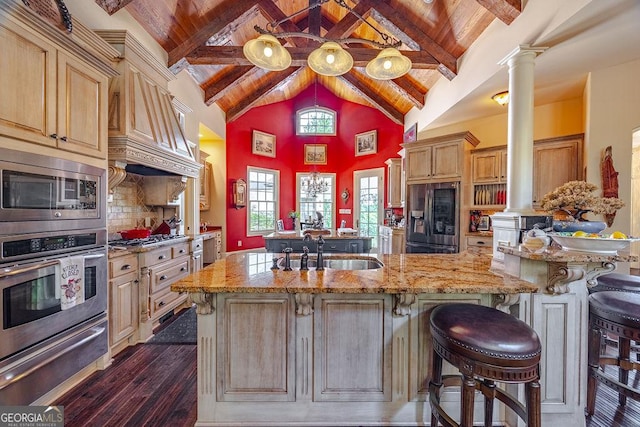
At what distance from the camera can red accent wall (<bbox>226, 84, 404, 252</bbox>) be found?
22.4ft

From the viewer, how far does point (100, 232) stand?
220 cm

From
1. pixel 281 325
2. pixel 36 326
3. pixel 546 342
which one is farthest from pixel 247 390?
pixel 546 342

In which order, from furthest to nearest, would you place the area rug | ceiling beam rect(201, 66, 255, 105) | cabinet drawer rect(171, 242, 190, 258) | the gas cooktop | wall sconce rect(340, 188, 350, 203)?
1. wall sconce rect(340, 188, 350, 203)
2. ceiling beam rect(201, 66, 255, 105)
3. cabinet drawer rect(171, 242, 190, 258)
4. the area rug
5. the gas cooktop

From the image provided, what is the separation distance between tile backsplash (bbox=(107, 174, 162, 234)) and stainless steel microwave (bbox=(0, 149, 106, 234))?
3.33 ft

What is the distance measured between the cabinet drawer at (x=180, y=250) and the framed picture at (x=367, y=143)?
5.23 metres

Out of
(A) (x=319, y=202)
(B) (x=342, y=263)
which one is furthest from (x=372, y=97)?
(B) (x=342, y=263)

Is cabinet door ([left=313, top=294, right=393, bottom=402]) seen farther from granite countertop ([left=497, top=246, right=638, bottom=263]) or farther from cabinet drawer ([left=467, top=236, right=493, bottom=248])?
cabinet drawer ([left=467, top=236, right=493, bottom=248])

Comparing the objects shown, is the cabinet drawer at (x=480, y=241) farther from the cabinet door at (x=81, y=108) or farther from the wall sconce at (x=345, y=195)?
the cabinet door at (x=81, y=108)

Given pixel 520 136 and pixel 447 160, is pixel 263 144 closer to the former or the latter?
pixel 447 160

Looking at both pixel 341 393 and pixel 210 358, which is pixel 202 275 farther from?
pixel 341 393

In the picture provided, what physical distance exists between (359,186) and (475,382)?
6.50 metres

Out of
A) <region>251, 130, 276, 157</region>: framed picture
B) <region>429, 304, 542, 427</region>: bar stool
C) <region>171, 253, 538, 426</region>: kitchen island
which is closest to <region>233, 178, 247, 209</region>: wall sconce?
<region>251, 130, 276, 157</region>: framed picture

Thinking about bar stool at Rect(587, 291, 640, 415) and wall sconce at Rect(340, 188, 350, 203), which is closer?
bar stool at Rect(587, 291, 640, 415)

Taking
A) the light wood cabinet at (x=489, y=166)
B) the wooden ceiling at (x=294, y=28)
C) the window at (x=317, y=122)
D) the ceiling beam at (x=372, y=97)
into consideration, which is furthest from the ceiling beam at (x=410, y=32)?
the window at (x=317, y=122)
